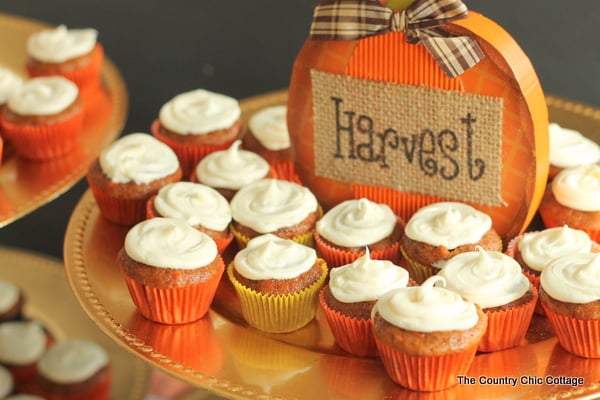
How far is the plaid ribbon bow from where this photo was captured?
2.11m

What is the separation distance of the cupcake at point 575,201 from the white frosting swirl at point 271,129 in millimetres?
705

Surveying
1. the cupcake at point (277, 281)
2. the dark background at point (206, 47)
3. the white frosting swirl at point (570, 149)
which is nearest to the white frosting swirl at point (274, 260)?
the cupcake at point (277, 281)

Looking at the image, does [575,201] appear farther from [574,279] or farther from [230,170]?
[230,170]

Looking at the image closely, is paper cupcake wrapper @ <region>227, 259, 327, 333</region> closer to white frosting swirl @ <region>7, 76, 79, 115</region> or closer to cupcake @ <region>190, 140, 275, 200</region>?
cupcake @ <region>190, 140, 275, 200</region>

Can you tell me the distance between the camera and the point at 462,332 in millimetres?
1832

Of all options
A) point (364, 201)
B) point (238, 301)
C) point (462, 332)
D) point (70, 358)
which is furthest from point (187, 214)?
point (70, 358)

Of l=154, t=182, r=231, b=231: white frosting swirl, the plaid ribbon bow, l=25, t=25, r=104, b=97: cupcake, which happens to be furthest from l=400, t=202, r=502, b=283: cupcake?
l=25, t=25, r=104, b=97: cupcake

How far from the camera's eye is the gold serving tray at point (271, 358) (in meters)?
1.90

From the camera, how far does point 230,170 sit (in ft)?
8.12

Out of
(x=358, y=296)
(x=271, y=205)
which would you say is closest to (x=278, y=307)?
(x=358, y=296)

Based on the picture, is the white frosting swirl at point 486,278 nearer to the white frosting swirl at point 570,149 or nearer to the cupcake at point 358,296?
the cupcake at point 358,296

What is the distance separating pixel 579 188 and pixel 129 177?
1.09 metres

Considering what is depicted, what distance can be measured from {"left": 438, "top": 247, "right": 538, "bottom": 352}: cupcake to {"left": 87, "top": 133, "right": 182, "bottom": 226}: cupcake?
0.80m

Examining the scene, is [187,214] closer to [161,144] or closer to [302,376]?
[161,144]
